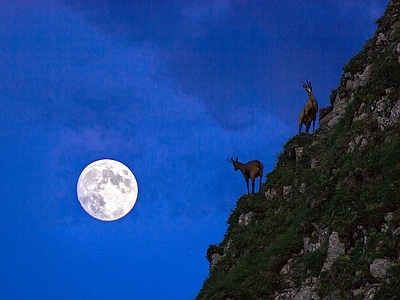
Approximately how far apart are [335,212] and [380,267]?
458 centimetres

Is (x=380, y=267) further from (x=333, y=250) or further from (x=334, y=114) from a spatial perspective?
(x=334, y=114)

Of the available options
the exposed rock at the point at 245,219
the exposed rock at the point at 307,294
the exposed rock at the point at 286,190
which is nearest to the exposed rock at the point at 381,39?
the exposed rock at the point at 286,190

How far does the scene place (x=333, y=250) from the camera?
21.3 m

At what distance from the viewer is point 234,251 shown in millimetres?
30078

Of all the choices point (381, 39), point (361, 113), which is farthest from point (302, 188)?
point (381, 39)

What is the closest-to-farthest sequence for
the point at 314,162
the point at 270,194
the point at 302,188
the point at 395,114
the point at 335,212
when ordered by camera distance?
the point at 335,212
the point at 395,114
the point at 302,188
the point at 314,162
the point at 270,194

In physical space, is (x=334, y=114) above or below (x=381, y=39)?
below

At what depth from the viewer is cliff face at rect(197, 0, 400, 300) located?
19766 mm

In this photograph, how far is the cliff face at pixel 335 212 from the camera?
19.8 metres

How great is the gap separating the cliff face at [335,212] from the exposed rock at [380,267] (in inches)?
1.2

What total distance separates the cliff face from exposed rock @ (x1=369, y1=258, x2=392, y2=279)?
0.03 m

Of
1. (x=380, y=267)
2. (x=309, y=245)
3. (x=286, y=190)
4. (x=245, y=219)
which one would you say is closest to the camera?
(x=380, y=267)

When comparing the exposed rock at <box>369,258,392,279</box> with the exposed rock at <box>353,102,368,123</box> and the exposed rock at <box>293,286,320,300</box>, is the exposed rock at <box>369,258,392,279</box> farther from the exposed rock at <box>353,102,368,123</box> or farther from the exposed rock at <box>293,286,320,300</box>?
the exposed rock at <box>353,102,368,123</box>

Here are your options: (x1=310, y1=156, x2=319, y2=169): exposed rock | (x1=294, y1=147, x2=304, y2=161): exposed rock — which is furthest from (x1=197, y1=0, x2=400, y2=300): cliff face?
(x1=294, y1=147, x2=304, y2=161): exposed rock
